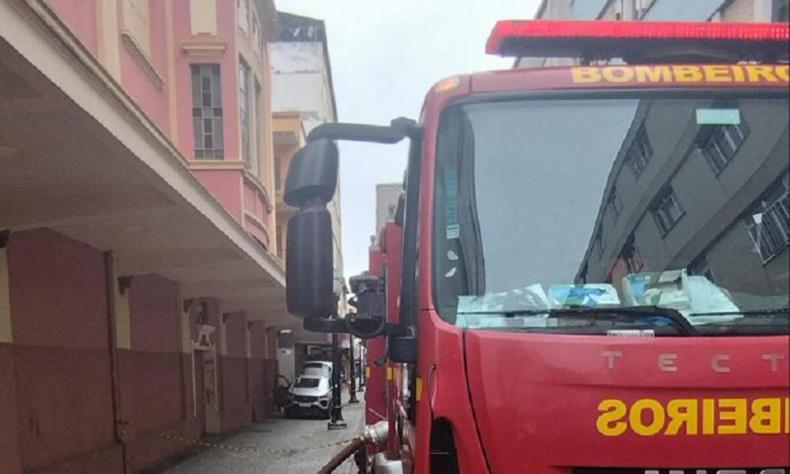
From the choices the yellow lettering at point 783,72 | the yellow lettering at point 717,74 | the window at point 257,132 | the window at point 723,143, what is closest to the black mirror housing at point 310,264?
the window at point 723,143

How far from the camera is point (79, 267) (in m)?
9.20

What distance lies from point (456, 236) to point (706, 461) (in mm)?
1105

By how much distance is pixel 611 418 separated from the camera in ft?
8.16

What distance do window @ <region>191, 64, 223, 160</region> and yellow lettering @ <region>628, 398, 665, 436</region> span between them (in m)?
15.4

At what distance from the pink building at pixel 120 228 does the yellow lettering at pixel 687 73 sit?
2975mm

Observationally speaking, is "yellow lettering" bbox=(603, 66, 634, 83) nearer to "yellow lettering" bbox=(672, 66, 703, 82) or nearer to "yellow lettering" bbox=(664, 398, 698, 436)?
"yellow lettering" bbox=(672, 66, 703, 82)

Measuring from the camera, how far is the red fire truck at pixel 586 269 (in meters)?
2.49

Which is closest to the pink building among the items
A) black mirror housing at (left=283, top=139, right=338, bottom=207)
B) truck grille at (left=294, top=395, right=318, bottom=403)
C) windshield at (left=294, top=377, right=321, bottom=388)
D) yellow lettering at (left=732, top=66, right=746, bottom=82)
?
black mirror housing at (left=283, top=139, right=338, bottom=207)

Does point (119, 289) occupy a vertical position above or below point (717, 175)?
below

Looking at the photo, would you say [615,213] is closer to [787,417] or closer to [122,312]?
[787,417]

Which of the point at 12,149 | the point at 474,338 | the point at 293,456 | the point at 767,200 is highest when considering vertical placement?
the point at 12,149

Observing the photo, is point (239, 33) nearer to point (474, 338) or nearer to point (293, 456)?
point (293, 456)

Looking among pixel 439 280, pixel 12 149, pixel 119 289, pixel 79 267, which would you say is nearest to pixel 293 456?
pixel 119 289

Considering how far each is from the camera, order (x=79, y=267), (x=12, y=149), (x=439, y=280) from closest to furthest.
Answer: (x=439, y=280) → (x=12, y=149) → (x=79, y=267)
